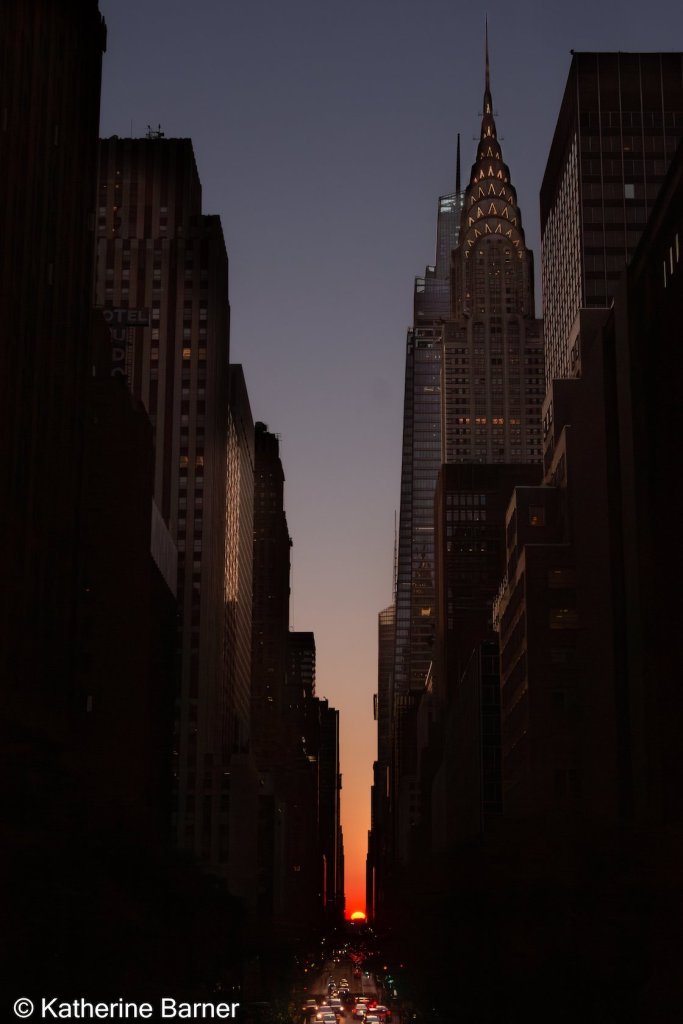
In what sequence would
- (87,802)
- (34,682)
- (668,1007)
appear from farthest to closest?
(34,682) < (87,802) < (668,1007)

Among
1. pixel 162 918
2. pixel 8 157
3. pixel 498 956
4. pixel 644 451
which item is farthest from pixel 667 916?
A: pixel 8 157

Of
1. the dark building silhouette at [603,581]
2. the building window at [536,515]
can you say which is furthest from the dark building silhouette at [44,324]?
the building window at [536,515]

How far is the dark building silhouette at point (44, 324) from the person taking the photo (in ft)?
334

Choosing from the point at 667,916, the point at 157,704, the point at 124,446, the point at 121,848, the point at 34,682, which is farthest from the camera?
the point at 157,704

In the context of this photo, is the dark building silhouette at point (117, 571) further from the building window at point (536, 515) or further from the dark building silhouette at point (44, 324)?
the building window at point (536, 515)

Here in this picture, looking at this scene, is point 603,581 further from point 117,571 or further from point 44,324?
point 117,571

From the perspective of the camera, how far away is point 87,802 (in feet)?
204

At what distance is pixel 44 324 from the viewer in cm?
11288

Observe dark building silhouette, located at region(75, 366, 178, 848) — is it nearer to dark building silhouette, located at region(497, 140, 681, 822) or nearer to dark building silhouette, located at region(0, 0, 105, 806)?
dark building silhouette, located at region(0, 0, 105, 806)

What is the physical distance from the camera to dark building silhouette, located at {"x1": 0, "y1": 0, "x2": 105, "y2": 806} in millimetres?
101875

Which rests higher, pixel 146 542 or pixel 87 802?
pixel 146 542

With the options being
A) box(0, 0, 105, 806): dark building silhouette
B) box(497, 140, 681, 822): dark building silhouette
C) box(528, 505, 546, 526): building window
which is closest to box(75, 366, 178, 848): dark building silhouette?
box(0, 0, 105, 806): dark building silhouette

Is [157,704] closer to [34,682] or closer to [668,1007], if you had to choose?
[34,682]

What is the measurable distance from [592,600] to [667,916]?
68.4 meters
